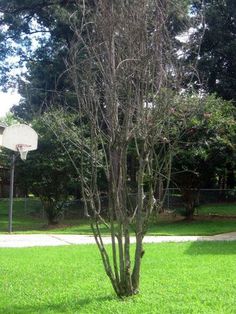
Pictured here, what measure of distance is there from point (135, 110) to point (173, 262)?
4468mm

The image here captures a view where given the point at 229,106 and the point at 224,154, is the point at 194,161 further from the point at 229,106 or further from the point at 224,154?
the point at 229,106

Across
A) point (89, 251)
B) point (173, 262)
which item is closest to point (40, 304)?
point (173, 262)

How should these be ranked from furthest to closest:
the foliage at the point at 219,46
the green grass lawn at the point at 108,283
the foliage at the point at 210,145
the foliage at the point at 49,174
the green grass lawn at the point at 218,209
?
1. the foliage at the point at 219,46
2. the green grass lawn at the point at 218,209
3. the foliage at the point at 49,174
4. the foliage at the point at 210,145
5. the green grass lawn at the point at 108,283

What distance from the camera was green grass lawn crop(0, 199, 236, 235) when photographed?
711 inches

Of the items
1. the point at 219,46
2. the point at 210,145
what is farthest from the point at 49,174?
the point at 219,46

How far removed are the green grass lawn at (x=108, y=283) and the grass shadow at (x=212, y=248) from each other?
0.02m

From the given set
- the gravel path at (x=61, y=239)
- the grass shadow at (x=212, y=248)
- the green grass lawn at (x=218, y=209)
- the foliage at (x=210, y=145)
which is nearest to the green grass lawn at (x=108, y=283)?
the grass shadow at (x=212, y=248)

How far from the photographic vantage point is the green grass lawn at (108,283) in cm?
633

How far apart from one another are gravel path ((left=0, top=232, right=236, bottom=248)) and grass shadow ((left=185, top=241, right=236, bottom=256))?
1179 millimetres

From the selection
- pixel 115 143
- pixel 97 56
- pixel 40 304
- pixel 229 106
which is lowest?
pixel 40 304

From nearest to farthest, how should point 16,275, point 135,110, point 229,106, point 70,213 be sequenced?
point 135,110 → point 16,275 → point 229,106 → point 70,213

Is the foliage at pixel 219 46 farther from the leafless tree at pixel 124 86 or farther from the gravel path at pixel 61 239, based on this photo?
the leafless tree at pixel 124 86

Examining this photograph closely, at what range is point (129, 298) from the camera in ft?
21.6

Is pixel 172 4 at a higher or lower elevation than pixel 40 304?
higher
